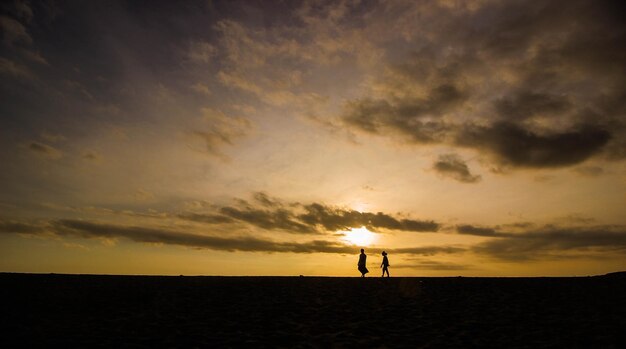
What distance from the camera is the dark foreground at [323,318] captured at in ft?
50.2

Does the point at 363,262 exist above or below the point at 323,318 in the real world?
above

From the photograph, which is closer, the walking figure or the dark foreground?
the dark foreground

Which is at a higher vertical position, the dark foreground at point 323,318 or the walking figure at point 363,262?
the walking figure at point 363,262

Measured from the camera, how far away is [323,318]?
2016 cm

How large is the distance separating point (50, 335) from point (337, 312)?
12719 mm

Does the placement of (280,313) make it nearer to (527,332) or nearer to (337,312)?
(337,312)

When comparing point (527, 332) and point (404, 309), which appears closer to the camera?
point (527, 332)

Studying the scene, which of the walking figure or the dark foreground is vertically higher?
the walking figure

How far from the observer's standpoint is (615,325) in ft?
54.6

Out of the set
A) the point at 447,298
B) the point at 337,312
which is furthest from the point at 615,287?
the point at 337,312

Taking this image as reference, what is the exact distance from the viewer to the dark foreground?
1530 cm

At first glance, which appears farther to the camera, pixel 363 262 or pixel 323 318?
pixel 363 262

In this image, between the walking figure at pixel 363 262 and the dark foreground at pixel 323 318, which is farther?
the walking figure at pixel 363 262

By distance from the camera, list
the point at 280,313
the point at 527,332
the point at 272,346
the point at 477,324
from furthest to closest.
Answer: the point at 280,313, the point at 477,324, the point at 527,332, the point at 272,346
